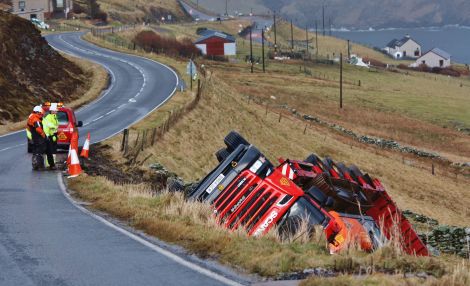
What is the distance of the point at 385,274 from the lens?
913 centimetres

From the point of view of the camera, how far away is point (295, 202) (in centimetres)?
1313

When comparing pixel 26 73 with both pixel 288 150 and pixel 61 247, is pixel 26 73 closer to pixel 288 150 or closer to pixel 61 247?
pixel 288 150

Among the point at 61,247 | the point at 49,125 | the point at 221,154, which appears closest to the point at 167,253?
the point at 61,247

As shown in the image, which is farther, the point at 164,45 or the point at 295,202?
the point at 164,45

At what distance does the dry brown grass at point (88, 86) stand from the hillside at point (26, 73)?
2.16 feet

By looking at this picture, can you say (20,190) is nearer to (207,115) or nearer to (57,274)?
(57,274)

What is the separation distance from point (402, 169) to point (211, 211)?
35.0m

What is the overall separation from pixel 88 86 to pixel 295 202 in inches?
1899

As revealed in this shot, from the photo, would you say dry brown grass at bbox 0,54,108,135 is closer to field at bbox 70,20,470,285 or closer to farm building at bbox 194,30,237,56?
field at bbox 70,20,470,285

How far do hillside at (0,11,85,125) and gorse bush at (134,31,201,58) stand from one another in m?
51.5

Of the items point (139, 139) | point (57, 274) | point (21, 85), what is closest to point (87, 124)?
point (139, 139)

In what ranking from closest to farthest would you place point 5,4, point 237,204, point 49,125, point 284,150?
point 237,204
point 49,125
point 284,150
point 5,4

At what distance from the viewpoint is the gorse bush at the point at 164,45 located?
372 ft

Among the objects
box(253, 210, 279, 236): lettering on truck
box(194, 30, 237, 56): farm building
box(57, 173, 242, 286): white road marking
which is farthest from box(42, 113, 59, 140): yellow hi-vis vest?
box(194, 30, 237, 56): farm building
